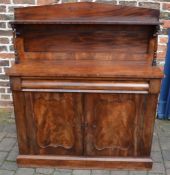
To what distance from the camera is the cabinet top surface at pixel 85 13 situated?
2.34m

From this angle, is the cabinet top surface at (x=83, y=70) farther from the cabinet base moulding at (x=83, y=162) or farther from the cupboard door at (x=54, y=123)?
the cabinet base moulding at (x=83, y=162)

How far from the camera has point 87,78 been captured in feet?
7.37

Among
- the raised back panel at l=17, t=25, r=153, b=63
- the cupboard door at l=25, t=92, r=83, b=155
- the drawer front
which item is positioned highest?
the raised back panel at l=17, t=25, r=153, b=63

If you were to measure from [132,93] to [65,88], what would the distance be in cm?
55

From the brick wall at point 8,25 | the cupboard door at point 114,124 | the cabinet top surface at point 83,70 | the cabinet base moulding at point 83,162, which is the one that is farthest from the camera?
the brick wall at point 8,25

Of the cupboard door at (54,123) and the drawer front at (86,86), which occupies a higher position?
the drawer front at (86,86)

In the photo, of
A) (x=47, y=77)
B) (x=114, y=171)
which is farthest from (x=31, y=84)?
(x=114, y=171)

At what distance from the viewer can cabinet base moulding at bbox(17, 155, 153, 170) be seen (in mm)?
2584

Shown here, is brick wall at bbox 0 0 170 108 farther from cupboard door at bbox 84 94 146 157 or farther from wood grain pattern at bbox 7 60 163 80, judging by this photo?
cupboard door at bbox 84 94 146 157

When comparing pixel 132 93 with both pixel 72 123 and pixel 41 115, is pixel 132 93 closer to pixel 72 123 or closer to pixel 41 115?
pixel 72 123

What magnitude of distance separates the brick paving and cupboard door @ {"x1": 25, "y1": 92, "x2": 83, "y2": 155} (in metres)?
0.18

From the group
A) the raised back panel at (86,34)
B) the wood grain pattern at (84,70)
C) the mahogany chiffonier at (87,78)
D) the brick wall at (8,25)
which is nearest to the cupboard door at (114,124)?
the mahogany chiffonier at (87,78)

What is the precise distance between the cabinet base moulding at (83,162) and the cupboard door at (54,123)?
0.18 feet

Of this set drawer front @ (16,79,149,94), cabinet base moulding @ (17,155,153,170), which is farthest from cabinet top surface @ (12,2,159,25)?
cabinet base moulding @ (17,155,153,170)
